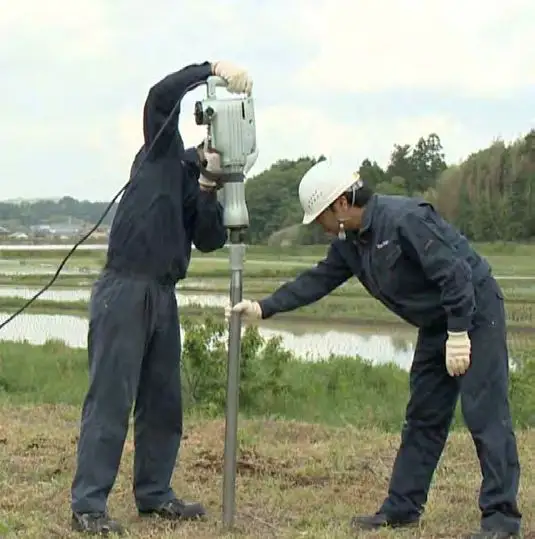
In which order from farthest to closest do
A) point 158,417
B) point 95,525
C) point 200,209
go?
point 158,417, point 200,209, point 95,525

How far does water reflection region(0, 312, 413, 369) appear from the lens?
14516mm

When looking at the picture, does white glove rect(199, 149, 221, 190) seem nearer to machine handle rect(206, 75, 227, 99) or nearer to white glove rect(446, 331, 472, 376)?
machine handle rect(206, 75, 227, 99)

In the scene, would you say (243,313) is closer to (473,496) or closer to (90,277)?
(473,496)

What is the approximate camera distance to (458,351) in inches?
179

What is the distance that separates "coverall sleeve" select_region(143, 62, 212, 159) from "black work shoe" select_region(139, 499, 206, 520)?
165 cm

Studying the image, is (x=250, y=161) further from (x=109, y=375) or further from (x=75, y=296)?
(x=75, y=296)

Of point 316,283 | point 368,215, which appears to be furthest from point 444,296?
point 316,283

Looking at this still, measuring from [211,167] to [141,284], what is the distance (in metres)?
0.62

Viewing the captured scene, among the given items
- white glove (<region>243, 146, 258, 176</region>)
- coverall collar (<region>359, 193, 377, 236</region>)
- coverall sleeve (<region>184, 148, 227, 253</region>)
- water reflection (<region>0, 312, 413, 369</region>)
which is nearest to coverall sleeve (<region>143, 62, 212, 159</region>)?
coverall sleeve (<region>184, 148, 227, 253</region>)

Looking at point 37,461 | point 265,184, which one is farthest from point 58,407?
point 265,184

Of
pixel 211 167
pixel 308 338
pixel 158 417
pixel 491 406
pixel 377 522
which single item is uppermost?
pixel 211 167

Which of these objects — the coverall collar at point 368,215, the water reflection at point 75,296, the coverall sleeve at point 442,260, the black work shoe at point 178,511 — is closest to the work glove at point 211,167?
the coverall collar at point 368,215

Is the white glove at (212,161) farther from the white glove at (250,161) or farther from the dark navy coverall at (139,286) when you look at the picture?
the dark navy coverall at (139,286)

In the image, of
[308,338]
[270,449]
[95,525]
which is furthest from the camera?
[308,338]
